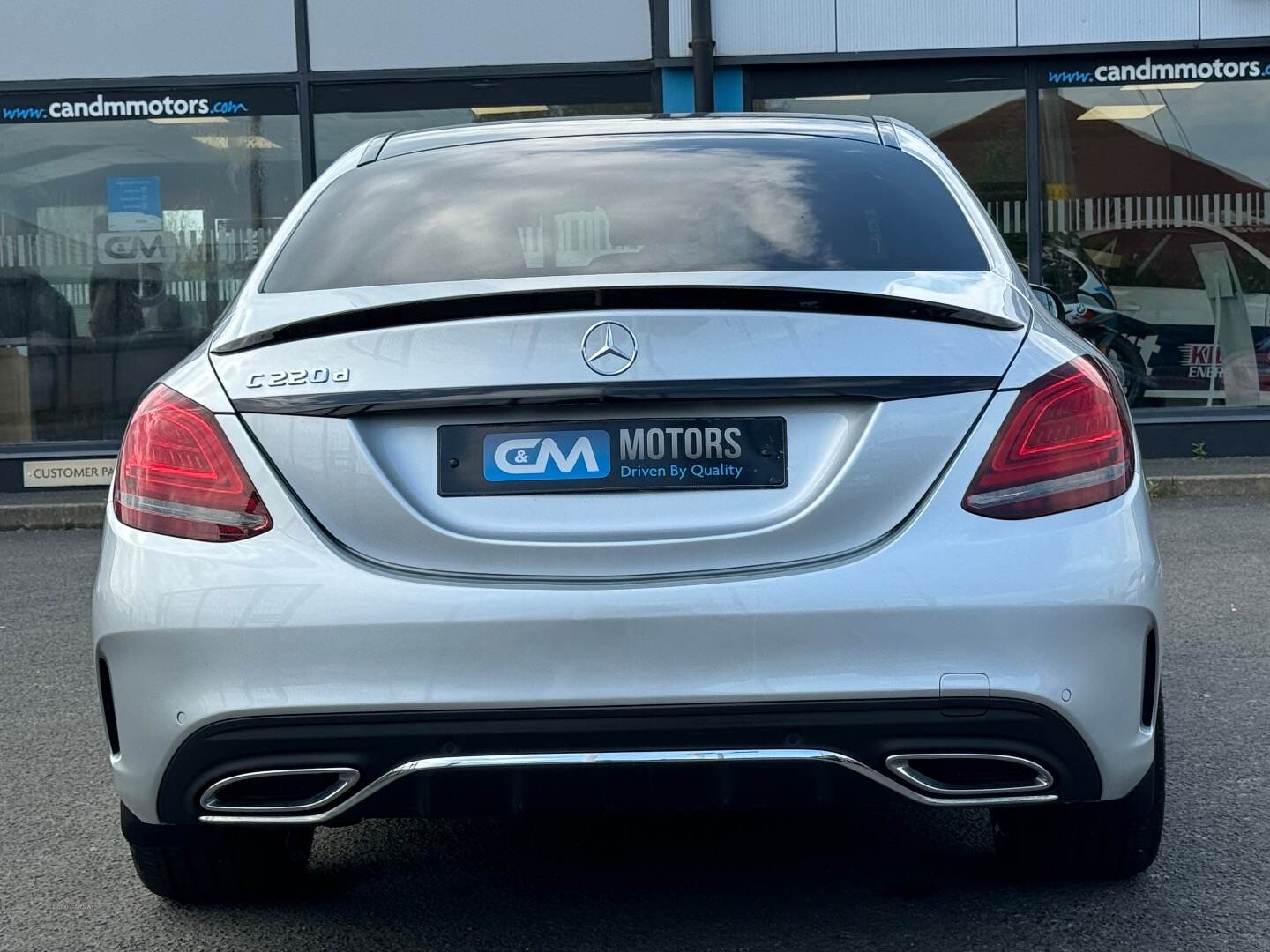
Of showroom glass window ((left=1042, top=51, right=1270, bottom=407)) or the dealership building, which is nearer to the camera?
the dealership building

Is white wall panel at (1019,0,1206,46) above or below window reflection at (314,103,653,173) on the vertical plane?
above

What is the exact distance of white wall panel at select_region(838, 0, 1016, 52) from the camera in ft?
40.0

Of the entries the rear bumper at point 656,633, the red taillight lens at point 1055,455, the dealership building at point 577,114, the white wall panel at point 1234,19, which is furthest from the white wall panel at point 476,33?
the rear bumper at point 656,633

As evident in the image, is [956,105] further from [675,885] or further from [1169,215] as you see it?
[675,885]

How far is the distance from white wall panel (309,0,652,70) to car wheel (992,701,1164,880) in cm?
966

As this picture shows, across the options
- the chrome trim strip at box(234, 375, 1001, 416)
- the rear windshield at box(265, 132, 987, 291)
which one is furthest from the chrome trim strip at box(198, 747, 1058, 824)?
the rear windshield at box(265, 132, 987, 291)

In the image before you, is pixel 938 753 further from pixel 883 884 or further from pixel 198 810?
pixel 198 810

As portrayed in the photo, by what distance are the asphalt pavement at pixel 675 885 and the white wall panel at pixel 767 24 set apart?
848 centimetres

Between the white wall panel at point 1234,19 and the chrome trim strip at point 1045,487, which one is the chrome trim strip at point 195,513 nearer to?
the chrome trim strip at point 1045,487

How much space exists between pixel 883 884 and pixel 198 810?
142 cm

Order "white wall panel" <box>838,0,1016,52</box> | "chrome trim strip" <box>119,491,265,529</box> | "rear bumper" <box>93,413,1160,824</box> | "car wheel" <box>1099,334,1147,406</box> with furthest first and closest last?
"car wheel" <box>1099,334,1147,406</box>, "white wall panel" <box>838,0,1016,52</box>, "chrome trim strip" <box>119,491,265,529</box>, "rear bumper" <box>93,413,1160,824</box>

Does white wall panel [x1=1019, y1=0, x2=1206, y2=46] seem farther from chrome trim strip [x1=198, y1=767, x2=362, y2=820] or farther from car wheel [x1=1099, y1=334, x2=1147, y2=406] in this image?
chrome trim strip [x1=198, y1=767, x2=362, y2=820]

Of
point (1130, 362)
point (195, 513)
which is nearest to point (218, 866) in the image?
point (195, 513)

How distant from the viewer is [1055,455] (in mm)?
2703
